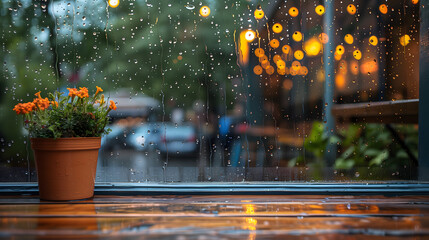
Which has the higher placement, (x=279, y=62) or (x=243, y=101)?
(x=279, y=62)

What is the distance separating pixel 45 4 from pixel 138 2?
0.47 m

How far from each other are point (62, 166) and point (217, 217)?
2.19 feet

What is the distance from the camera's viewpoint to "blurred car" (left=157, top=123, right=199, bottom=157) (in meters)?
1.59

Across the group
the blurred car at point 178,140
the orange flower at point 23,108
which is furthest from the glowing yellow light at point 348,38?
the orange flower at point 23,108

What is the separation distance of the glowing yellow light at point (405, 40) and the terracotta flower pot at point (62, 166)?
159cm

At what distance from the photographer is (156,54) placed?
5.24 ft

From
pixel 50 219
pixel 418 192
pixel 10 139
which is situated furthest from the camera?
pixel 10 139

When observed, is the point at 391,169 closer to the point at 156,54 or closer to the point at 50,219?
the point at 156,54

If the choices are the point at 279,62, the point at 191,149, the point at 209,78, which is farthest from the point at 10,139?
the point at 279,62

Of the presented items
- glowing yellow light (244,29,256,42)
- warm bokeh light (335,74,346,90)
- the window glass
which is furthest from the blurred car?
warm bokeh light (335,74,346,90)

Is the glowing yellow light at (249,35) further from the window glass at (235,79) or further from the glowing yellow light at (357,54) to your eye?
the glowing yellow light at (357,54)

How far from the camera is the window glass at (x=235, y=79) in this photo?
1.59 m

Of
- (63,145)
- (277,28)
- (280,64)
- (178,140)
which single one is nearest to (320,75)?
(280,64)

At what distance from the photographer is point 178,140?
159cm
